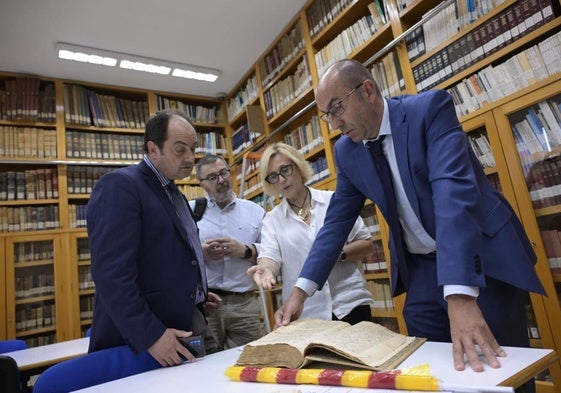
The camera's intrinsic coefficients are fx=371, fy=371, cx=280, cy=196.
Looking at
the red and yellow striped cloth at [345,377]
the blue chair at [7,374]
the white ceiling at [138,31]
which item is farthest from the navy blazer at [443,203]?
the white ceiling at [138,31]

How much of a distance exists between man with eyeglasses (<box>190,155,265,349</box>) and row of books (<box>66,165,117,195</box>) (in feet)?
7.75

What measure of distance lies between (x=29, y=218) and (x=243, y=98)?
287 centimetres

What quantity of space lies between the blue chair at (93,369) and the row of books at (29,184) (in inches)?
142

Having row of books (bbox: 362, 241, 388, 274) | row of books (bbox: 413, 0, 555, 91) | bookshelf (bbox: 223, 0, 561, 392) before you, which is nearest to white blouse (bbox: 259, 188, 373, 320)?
bookshelf (bbox: 223, 0, 561, 392)

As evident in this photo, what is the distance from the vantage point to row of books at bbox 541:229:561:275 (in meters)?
1.91

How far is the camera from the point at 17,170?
13.9ft

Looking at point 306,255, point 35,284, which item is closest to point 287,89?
point 306,255

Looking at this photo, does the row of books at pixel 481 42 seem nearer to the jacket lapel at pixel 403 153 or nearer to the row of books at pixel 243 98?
the jacket lapel at pixel 403 153

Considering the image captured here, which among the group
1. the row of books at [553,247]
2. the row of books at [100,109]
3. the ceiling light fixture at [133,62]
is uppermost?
the ceiling light fixture at [133,62]

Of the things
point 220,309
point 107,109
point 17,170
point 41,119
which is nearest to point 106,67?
point 107,109

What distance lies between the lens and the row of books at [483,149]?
86.7 inches

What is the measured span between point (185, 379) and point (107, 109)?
4.43 m

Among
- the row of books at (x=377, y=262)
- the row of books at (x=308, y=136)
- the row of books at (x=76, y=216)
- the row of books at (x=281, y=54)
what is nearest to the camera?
the row of books at (x=377, y=262)

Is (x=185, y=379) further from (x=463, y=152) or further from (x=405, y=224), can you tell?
(x=463, y=152)
